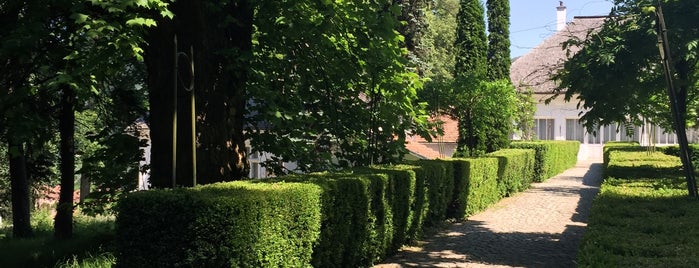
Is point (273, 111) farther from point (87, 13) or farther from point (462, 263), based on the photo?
point (462, 263)

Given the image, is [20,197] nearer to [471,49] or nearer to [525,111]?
[471,49]

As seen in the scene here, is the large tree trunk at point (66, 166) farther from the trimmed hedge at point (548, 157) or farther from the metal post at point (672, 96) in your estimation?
the trimmed hedge at point (548, 157)

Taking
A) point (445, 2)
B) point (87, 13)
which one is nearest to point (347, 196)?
point (87, 13)

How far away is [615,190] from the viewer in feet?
25.5

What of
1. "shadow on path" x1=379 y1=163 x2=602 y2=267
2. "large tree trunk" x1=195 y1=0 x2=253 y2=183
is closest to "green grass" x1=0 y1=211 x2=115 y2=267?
"large tree trunk" x1=195 y1=0 x2=253 y2=183

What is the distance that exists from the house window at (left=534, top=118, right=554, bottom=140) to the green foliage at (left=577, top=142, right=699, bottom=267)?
27.1m

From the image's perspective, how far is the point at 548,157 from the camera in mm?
21844

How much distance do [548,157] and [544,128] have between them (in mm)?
13900

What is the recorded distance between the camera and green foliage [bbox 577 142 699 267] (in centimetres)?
424

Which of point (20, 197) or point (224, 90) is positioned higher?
point (224, 90)

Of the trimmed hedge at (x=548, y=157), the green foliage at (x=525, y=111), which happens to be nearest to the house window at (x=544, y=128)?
the green foliage at (x=525, y=111)

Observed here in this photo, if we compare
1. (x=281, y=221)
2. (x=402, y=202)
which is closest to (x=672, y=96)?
(x=402, y=202)

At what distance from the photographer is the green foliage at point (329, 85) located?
8.02 m

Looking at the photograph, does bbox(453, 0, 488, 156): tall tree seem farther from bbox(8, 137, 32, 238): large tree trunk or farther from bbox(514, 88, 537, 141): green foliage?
bbox(8, 137, 32, 238): large tree trunk
